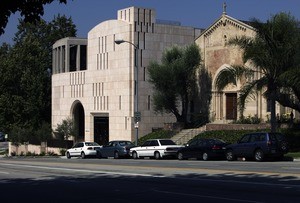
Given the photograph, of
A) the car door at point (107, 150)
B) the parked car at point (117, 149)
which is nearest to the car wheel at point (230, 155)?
the parked car at point (117, 149)

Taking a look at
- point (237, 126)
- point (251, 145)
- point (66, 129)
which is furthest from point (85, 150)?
point (251, 145)

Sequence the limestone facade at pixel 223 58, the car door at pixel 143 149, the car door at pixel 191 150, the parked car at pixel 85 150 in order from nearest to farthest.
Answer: the car door at pixel 191 150 → the car door at pixel 143 149 → the limestone facade at pixel 223 58 → the parked car at pixel 85 150

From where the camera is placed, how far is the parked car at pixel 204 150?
33.8 metres

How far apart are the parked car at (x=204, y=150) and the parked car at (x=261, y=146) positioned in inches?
71.8

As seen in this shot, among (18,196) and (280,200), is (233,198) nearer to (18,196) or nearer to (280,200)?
(280,200)

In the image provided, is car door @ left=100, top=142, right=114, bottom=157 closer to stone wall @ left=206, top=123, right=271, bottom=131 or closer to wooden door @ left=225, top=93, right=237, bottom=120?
→ stone wall @ left=206, top=123, right=271, bottom=131

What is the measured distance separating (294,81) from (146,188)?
1943 centimetres

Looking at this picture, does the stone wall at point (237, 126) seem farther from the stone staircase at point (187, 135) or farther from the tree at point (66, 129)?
the tree at point (66, 129)

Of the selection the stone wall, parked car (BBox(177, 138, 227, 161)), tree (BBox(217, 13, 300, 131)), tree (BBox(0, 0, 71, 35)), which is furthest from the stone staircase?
tree (BBox(0, 0, 71, 35))

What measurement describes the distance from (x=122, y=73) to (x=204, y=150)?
21.7 meters

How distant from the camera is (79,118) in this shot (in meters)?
66.4

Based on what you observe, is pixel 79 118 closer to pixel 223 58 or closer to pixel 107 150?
pixel 107 150

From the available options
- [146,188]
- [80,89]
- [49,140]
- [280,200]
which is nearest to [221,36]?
[80,89]

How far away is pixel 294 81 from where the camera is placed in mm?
34094
